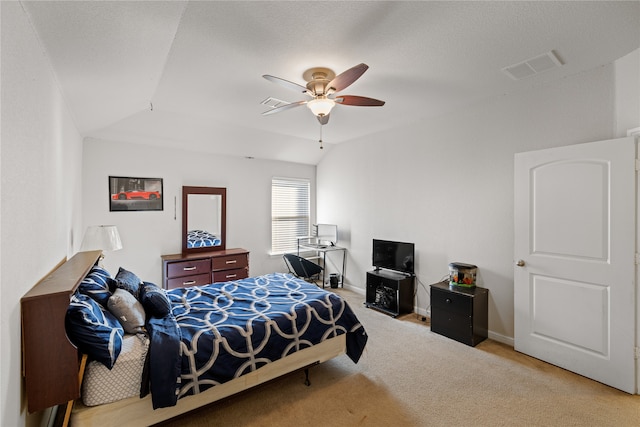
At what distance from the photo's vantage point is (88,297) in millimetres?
1944

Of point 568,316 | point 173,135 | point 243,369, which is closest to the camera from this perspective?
point 243,369

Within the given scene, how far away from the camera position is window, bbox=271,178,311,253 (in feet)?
18.8

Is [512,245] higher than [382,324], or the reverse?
[512,245]

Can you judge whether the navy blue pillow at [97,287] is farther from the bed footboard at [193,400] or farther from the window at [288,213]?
the window at [288,213]

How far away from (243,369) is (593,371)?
9.68ft

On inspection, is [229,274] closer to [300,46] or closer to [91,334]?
[91,334]

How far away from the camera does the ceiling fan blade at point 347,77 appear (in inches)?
77.9

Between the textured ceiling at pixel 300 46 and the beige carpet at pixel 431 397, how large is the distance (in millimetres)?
2463

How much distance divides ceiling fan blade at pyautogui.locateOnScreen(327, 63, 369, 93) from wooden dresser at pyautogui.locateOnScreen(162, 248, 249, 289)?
3.25 m

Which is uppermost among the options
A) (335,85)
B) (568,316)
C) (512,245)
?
(335,85)

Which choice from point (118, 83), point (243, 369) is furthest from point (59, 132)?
point (243, 369)

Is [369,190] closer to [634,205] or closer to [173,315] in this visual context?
[634,205]

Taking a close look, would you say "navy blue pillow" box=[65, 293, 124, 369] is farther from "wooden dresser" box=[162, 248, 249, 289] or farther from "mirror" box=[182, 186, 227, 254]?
"mirror" box=[182, 186, 227, 254]

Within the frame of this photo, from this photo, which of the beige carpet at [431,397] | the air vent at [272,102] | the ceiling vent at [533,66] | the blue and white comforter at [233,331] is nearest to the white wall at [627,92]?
the ceiling vent at [533,66]
